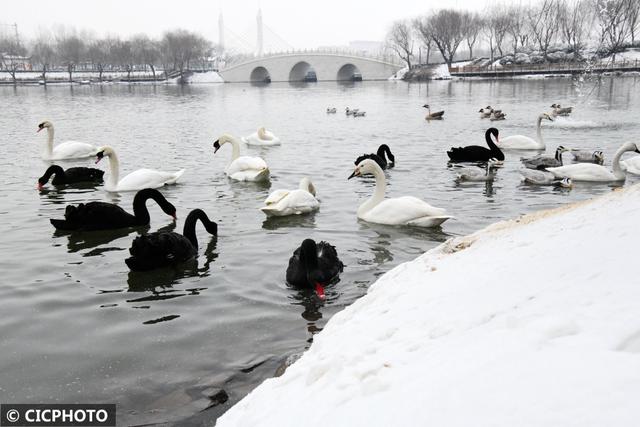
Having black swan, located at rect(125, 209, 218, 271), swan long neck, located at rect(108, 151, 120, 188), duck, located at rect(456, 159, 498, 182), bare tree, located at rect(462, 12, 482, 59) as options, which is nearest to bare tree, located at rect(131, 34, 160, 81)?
bare tree, located at rect(462, 12, 482, 59)

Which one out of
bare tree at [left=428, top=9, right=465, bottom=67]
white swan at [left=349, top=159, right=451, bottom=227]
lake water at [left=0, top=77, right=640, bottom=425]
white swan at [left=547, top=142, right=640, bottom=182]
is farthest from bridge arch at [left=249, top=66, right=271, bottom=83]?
white swan at [left=349, top=159, right=451, bottom=227]

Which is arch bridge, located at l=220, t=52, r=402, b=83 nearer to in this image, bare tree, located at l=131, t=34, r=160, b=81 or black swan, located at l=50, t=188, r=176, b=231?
bare tree, located at l=131, t=34, r=160, b=81

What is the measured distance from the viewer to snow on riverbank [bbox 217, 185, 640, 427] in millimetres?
2041

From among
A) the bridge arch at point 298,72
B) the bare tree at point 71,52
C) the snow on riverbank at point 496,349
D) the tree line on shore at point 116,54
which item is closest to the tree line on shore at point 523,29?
the bridge arch at point 298,72

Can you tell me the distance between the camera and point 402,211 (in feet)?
29.4

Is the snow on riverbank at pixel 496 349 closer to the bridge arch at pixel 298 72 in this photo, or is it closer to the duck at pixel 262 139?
the duck at pixel 262 139

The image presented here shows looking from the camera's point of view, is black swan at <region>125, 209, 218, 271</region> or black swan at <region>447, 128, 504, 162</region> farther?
black swan at <region>447, 128, 504, 162</region>

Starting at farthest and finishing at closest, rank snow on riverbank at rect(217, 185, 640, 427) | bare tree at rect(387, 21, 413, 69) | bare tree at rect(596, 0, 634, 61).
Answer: bare tree at rect(387, 21, 413, 69) → bare tree at rect(596, 0, 634, 61) → snow on riverbank at rect(217, 185, 640, 427)

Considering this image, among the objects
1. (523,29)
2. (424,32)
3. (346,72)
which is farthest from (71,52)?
(523,29)

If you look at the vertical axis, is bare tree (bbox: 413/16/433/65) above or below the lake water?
above

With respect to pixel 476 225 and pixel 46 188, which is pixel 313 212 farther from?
pixel 46 188

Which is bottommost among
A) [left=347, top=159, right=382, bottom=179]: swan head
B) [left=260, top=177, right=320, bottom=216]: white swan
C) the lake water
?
the lake water

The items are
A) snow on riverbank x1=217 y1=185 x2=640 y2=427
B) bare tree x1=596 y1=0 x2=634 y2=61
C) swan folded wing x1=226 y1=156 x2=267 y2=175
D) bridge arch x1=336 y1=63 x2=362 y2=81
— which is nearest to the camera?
snow on riverbank x1=217 y1=185 x2=640 y2=427

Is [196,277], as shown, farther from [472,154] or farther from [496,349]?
[472,154]
